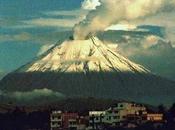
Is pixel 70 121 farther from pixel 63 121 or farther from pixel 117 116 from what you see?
pixel 117 116

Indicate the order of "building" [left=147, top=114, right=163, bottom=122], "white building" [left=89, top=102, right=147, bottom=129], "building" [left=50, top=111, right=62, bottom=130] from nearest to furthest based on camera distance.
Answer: "building" [left=147, top=114, right=163, bottom=122] < "white building" [left=89, top=102, right=147, bottom=129] < "building" [left=50, top=111, right=62, bottom=130]

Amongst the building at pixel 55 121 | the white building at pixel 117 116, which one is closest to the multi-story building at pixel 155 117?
the white building at pixel 117 116

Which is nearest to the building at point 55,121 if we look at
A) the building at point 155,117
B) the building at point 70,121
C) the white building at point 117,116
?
the building at point 70,121

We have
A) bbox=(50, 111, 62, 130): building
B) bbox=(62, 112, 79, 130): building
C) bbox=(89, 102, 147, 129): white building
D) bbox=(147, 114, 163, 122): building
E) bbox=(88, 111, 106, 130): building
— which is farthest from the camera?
bbox=(62, 112, 79, 130): building

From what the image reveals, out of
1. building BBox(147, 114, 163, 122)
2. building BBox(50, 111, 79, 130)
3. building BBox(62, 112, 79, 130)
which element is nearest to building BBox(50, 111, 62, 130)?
building BBox(50, 111, 79, 130)

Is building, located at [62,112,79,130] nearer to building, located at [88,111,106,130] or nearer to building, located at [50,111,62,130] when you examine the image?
building, located at [50,111,62,130]

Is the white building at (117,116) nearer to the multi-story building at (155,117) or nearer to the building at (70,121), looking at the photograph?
the multi-story building at (155,117)

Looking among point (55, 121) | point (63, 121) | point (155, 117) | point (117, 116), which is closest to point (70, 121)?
point (63, 121)

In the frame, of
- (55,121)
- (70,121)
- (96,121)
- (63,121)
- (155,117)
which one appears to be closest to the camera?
(155,117)

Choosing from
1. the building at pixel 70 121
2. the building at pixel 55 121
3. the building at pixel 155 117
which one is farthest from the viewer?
the building at pixel 70 121

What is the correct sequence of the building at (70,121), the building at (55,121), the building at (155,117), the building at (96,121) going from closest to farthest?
1. the building at (155,117)
2. the building at (96,121)
3. the building at (55,121)
4. the building at (70,121)

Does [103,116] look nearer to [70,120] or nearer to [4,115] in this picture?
[70,120]

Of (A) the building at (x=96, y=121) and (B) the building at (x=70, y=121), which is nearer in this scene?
(A) the building at (x=96, y=121)
